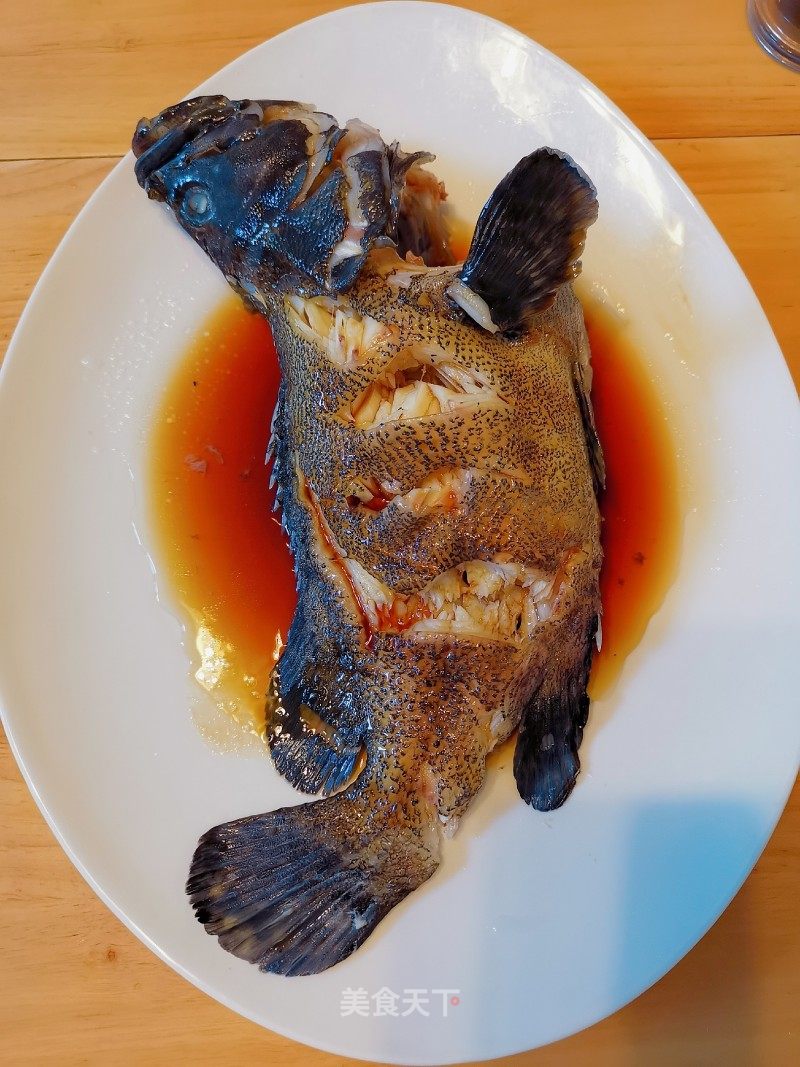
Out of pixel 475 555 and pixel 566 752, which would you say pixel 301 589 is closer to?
pixel 475 555

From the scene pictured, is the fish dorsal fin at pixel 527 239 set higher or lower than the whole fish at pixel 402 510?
higher

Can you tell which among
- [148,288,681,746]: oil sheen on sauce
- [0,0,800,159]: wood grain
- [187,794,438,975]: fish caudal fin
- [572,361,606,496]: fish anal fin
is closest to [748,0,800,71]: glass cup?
[0,0,800,159]: wood grain

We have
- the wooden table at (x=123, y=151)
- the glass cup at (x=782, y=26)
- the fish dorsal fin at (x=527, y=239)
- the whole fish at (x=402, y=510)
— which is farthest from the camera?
the glass cup at (x=782, y=26)

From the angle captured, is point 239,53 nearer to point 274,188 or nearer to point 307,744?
point 274,188

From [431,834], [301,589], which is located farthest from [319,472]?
[431,834]

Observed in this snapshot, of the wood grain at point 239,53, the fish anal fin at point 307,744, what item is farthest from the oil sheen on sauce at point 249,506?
the wood grain at point 239,53

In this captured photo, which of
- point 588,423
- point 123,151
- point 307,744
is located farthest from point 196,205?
point 307,744

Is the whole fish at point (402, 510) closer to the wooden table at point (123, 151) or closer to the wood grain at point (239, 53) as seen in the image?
the wooden table at point (123, 151)
